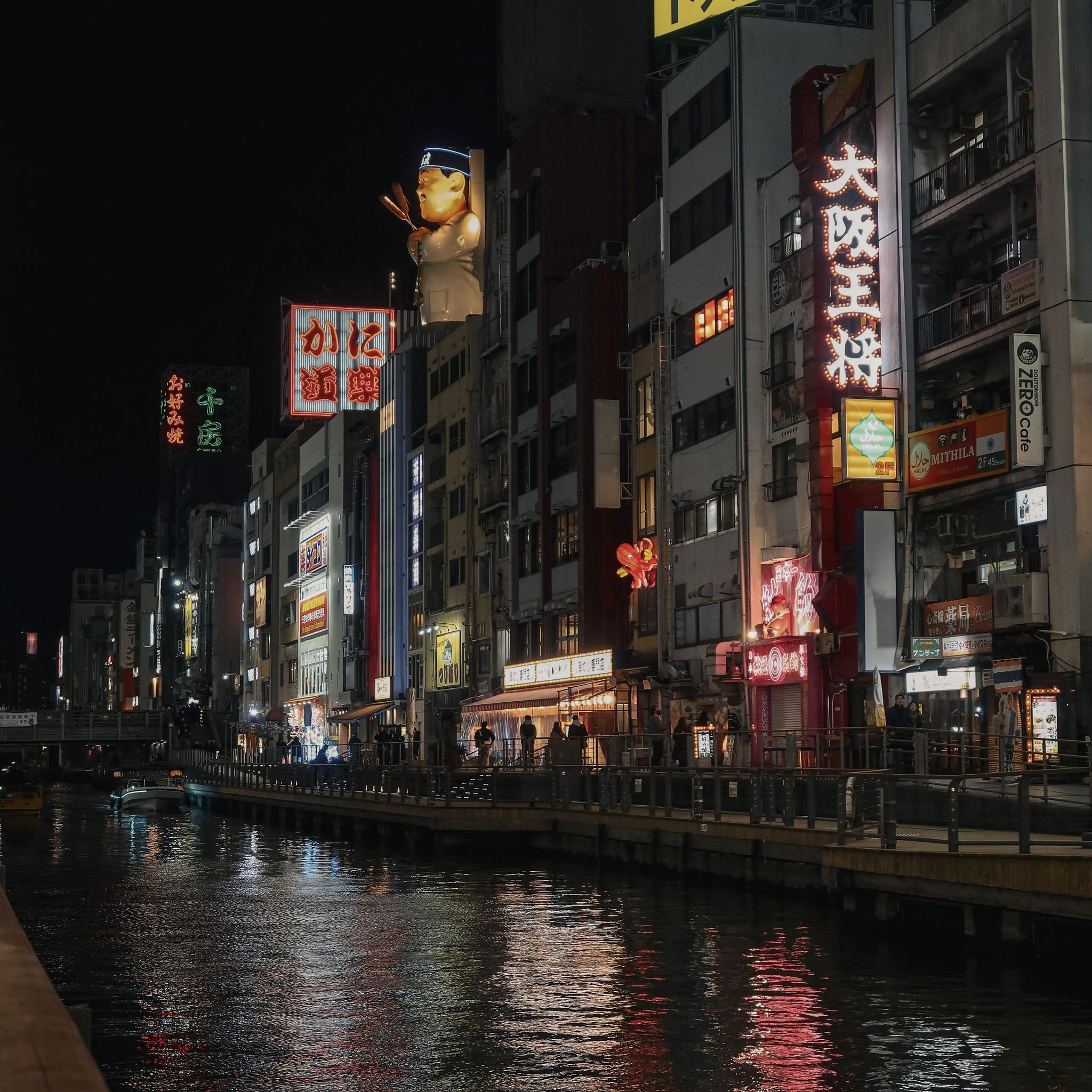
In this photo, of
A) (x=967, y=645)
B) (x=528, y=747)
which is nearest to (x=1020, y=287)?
(x=967, y=645)

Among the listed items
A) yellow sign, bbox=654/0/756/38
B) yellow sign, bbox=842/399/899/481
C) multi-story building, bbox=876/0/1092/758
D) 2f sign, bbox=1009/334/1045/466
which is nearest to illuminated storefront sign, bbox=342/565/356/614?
yellow sign, bbox=654/0/756/38

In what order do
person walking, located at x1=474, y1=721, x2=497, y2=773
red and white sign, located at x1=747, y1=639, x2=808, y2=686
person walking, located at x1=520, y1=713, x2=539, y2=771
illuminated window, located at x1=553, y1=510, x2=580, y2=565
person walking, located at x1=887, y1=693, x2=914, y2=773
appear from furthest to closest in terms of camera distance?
illuminated window, located at x1=553, y1=510, x2=580, y2=565, person walking, located at x1=474, y1=721, x2=497, y2=773, red and white sign, located at x1=747, y1=639, x2=808, y2=686, person walking, located at x1=520, y1=713, x2=539, y2=771, person walking, located at x1=887, y1=693, x2=914, y2=773

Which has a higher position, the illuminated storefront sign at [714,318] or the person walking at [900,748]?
the illuminated storefront sign at [714,318]

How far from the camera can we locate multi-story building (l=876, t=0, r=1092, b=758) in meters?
40.4

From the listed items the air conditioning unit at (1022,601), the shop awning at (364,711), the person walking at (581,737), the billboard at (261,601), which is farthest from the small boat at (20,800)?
the billboard at (261,601)

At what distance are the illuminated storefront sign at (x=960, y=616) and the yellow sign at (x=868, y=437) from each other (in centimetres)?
376

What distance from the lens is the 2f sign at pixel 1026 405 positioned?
41.0 metres

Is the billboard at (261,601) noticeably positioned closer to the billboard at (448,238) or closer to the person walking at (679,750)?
the billboard at (448,238)

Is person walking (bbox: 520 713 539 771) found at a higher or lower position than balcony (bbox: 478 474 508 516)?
lower

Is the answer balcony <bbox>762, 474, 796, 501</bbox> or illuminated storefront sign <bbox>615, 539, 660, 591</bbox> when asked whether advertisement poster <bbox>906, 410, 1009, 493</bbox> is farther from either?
illuminated storefront sign <bbox>615, 539, 660, 591</bbox>

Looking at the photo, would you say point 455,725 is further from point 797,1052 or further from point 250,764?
point 797,1052

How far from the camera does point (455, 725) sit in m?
85.1

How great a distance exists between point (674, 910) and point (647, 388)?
120 feet

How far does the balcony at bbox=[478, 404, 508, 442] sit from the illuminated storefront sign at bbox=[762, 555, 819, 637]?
26.9m
